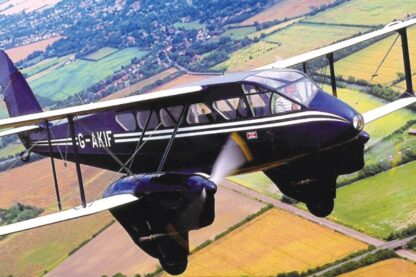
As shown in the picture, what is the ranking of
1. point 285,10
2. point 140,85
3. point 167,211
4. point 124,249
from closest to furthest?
1. point 167,211
2. point 124,249
3. point 140,85
4. point 285,10

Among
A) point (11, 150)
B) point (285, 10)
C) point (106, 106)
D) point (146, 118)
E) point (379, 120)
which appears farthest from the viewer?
point (285, 10)

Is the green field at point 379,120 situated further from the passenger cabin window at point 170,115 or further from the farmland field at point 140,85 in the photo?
the farmland field at point 140,85

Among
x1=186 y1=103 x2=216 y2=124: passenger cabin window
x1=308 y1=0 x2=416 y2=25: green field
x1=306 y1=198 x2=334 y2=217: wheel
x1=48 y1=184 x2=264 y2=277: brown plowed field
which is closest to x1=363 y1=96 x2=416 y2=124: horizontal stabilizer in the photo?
x1=306 y1=198 x2=334 y2=217: wheel

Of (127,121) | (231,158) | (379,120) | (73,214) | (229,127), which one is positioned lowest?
(379,120)

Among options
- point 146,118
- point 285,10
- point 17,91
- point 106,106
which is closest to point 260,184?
A: point 17,91

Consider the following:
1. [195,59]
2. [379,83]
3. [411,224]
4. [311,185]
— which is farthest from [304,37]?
[311,185]

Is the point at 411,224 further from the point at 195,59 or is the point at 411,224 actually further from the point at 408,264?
the point at 195,59

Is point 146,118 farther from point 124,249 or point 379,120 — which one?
point 379,120
